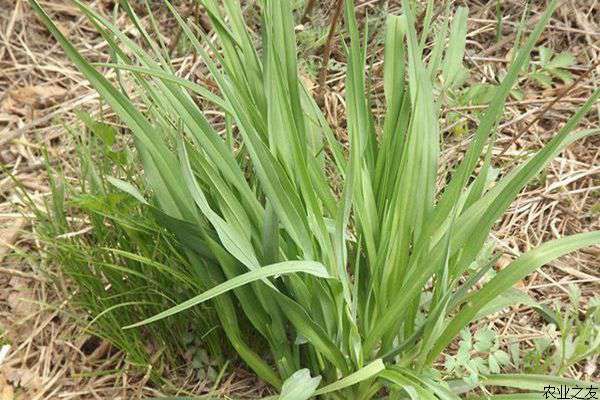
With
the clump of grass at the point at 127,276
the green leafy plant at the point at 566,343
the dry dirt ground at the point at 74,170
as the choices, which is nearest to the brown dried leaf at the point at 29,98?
the dry dirt ground at the point at 74,170

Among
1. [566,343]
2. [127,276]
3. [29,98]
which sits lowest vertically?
[566,343]

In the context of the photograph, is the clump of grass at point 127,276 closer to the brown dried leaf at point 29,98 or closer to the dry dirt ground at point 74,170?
the dry dirt ground at point 74,170

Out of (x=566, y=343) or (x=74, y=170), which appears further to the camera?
(x=74, y=170)

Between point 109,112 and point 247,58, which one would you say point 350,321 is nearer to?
point 247,58

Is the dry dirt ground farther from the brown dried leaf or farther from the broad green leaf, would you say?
the broad green leaf

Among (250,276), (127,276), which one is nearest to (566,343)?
(250,276)

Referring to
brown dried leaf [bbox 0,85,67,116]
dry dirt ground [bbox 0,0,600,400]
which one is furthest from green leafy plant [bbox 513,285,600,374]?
brown dried leaf [bbox 0,85,67,116]

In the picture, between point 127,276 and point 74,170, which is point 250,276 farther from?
point 74,170

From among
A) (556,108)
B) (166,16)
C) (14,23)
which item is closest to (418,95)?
(556,108)
